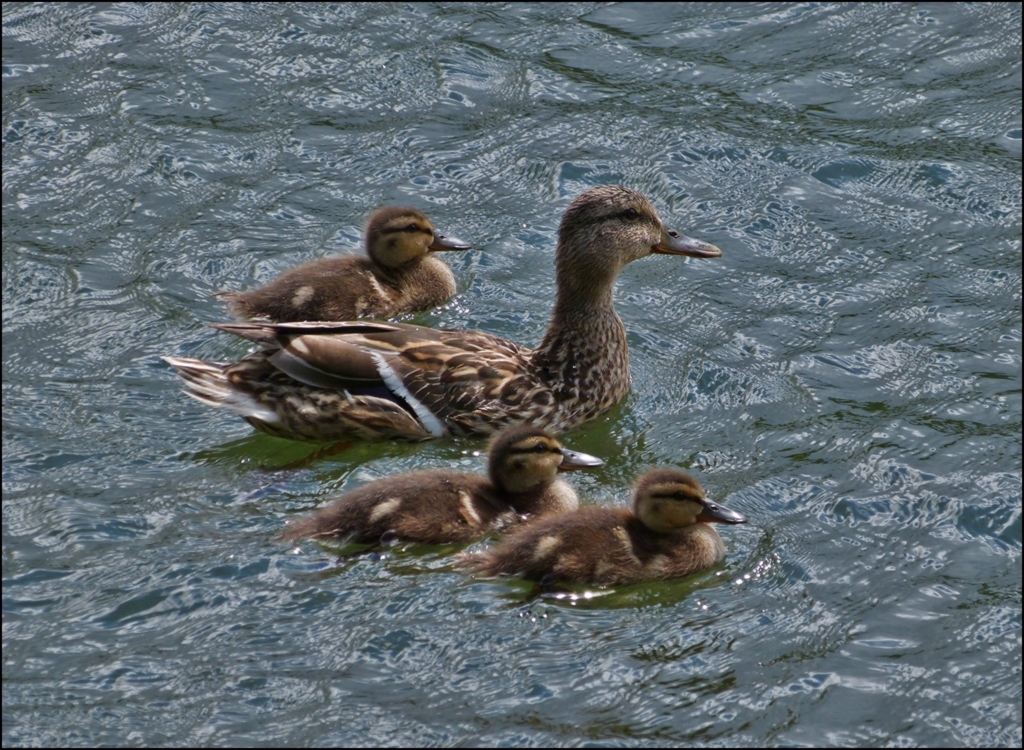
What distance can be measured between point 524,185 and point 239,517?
3568 mm

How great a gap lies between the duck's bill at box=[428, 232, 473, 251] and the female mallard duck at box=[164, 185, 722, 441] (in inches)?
35.6

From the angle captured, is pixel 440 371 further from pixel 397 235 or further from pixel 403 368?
pixel 397 235

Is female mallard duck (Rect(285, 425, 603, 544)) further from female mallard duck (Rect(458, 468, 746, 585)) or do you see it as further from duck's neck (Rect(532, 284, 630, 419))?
duck's neck (Rect(532, 284, 630, 419))

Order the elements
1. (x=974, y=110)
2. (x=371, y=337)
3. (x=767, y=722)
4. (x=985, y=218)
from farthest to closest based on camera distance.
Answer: (x=974, y=110) → (x=985, y=218) → (x=371, y=337) → (x=767, y=722)

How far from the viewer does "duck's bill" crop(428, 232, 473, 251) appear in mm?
8555

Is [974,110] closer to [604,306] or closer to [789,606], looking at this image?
[604,306]

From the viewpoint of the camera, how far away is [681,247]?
8094 mm

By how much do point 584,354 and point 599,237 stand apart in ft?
1.96

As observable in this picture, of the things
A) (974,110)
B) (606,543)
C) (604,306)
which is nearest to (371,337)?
(604,306)

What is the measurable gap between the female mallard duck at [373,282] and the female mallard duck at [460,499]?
179 cm

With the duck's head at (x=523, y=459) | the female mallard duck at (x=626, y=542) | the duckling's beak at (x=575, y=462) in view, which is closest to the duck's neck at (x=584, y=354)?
the duckling's beak at (x=575, y=462)

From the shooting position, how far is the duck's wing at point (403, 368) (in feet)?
24.0

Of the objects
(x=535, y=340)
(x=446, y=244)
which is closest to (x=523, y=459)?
(x=535, y=340)

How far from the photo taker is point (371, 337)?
749 centimetres
